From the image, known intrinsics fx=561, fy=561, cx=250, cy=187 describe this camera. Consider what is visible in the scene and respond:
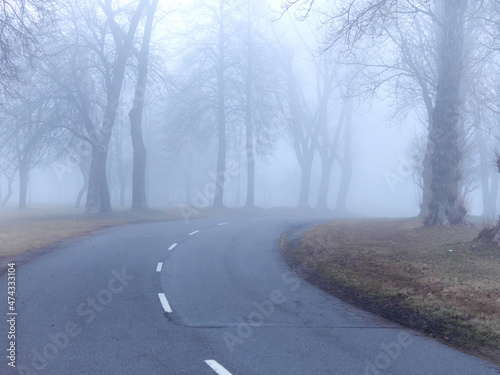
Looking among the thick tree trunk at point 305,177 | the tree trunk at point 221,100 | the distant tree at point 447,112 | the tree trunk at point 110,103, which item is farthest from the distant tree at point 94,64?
the thick tree trunk at point 305,177

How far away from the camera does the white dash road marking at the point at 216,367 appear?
21.5 feet

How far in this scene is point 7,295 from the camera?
35.2 feet

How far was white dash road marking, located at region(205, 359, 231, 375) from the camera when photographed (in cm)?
654

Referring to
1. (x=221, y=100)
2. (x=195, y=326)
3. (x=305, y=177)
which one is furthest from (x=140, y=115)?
(x=195, y=326)

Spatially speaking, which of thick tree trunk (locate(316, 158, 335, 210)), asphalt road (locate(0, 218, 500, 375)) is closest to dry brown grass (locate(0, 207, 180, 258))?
asphalt road (locate(0, 218, 500, 375))

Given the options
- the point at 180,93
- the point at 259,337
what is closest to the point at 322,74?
the point at 180,93

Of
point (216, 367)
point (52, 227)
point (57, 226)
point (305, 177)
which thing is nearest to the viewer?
point (216, 367)

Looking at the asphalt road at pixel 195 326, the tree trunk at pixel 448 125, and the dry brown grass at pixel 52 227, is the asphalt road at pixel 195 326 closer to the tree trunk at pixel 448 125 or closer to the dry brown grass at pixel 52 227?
the dry brown grass at pixel 52 227

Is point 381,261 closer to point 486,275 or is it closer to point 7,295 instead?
point 486,275

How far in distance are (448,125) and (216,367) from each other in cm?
1581

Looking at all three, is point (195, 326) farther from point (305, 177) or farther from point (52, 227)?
point (305, 177)

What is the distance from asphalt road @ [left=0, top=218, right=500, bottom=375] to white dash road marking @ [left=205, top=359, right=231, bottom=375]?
1 centimetres

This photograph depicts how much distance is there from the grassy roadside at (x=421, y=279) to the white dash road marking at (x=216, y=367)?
3.50 meters

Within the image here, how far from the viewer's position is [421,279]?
12.0 meters
